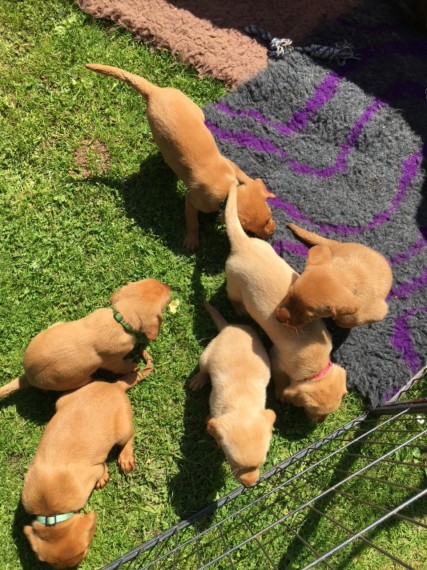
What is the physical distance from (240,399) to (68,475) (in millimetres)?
1297

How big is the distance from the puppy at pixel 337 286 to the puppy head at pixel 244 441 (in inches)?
29.3

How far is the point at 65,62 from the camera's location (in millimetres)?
4852

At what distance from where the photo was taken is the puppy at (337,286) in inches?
138

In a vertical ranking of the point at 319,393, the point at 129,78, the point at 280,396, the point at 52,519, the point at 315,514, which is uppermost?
the point at 129,78

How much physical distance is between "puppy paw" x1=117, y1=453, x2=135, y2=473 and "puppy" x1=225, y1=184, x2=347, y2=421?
4.44 ft

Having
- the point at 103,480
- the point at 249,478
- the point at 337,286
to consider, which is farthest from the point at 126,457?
the point at 337,286

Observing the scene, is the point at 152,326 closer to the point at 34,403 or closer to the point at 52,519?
the point at 34,403

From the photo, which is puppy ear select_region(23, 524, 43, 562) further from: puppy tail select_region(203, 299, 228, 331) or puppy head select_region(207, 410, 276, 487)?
puppy tail select_region(203, 299, 228, 331)

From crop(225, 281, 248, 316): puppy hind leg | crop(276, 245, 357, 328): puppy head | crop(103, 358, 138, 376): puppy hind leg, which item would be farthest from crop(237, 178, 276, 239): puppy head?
crop(103, 358, 138, 376): puppy hind leg

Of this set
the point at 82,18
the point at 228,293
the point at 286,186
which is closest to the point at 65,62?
the point at 82,18

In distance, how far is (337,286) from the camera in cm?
354

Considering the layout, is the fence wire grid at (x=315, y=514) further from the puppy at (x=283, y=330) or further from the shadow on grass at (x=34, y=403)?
the shadow on grass at (x=34, y=403)

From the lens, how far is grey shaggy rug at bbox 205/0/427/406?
4.52 meters

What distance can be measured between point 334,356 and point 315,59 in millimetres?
2831
